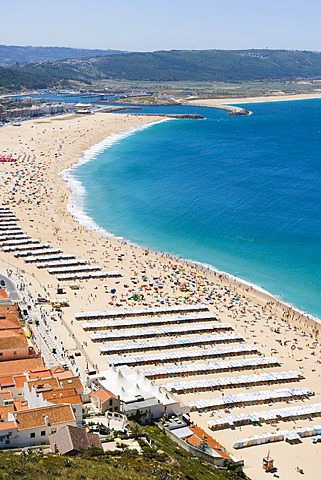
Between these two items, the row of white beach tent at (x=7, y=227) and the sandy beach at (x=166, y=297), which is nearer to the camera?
the sandy beach at (x=166, y=297)

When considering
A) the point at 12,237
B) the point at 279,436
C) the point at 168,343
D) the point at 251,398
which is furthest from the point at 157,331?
the point at 12,237

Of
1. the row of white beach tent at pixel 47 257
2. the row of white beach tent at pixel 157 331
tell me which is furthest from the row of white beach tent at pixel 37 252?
the row of white beach tent at pixel 157 331

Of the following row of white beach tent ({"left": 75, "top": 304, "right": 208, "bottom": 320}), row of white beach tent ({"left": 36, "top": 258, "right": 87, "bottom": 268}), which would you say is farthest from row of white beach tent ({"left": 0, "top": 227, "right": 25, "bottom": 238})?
row of white beach tent ({"left": 75, "top": 304, "right": 208, "bottom": 320})

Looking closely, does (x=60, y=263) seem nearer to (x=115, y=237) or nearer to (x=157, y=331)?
(x=115, y=237)

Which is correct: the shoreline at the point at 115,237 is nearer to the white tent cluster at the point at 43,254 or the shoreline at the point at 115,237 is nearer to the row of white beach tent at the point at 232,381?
the white tent cluster at the point at 43,254

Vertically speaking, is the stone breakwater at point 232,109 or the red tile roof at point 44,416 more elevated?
the stone breakwater at point 232,109
